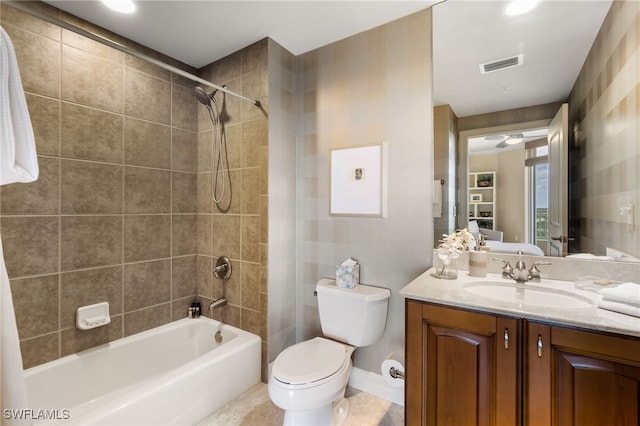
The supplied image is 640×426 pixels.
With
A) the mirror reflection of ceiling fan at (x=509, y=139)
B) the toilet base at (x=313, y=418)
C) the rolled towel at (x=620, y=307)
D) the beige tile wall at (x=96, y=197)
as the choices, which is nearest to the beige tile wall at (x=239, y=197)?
the beige tile wall at (x=96, y=197)

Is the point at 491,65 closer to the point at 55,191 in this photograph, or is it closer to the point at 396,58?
the point at 396,58

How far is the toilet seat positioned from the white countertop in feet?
2.03

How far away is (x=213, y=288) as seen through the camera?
2.38 metres

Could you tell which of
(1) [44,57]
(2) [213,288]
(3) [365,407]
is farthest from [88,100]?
(3) [365,407]

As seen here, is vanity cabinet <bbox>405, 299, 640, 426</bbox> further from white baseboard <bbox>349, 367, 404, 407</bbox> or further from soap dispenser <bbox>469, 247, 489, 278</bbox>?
white baseboard <bbox>349, 367, 404, 407</bbox>

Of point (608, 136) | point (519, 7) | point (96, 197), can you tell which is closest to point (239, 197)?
point (96, 197)

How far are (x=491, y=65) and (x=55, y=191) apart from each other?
8.57 feet

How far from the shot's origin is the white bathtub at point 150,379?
1431 mm

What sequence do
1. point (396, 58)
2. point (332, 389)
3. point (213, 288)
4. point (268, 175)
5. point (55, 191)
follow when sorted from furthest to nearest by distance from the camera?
point (213, 288) → point (268, 175) → point (396, 58) → point (55, 191) → point (332, 389)

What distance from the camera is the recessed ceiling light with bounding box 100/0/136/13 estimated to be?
5.45 feet

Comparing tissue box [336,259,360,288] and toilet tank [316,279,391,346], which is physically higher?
tissue box [336,259,360,288]

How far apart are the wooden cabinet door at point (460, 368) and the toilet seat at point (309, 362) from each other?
1.41 ft

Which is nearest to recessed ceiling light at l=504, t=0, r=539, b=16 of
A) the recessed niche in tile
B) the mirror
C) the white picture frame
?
the mirror

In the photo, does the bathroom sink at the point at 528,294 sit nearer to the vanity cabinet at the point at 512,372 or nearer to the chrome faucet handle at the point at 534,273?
the chrome faucet handle at the point at 534,273
